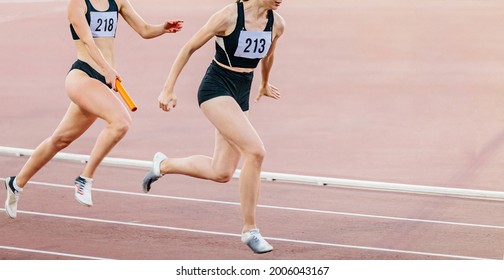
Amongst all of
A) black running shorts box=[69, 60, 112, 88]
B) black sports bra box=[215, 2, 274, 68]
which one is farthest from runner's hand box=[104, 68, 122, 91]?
black sports bra box=[215, 2, 274, 68]

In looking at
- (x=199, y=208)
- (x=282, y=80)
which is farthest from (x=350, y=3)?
(x=199, y=208)

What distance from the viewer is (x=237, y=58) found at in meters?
7.70

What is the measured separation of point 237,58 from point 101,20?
1292mm

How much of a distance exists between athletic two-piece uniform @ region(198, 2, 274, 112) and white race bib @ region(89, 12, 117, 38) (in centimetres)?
107

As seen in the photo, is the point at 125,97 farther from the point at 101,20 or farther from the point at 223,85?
the point at 101,20

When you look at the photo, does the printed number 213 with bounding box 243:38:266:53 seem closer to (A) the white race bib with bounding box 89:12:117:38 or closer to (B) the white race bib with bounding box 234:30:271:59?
(B) the white race bib with bounding box 234:30:271:59

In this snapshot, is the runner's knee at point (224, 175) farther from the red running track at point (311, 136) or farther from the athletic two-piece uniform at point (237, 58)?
the red running track at point (311, 136)

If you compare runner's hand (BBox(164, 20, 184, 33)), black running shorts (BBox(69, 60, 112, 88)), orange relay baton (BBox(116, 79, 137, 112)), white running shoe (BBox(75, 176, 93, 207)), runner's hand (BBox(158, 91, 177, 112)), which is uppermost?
runner's hand (BBox(164, 20, 184, 33))

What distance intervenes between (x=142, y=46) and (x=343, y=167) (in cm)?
1002

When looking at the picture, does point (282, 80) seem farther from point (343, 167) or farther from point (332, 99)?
point (343, 167)

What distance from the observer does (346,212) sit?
9.51 meters

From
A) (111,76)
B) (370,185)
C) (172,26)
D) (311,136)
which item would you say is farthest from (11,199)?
(311,136)

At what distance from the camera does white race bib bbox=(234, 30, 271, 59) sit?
7538mm

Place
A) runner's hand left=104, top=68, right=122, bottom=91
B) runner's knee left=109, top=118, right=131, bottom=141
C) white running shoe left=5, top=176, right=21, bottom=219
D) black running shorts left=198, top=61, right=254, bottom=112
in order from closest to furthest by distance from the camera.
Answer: black running shorts left=198, top=61, right=254, bottom=112 → runner's hand left=104, top=68, right=122, bottom=91 → runner's knee left=109, top=118, right=131, bottom=141 → white running shoe left=5, top=176, right=21, bottom=219
